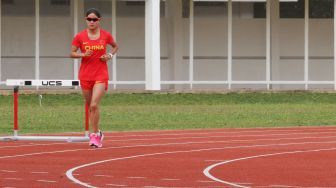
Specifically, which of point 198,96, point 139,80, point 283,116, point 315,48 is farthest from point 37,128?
point 315,48

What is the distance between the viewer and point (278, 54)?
41.2m

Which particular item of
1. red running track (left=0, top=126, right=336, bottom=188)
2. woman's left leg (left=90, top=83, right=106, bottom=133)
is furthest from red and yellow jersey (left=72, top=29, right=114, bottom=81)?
red running track (left=0, top=126, right=336, bottom=188)

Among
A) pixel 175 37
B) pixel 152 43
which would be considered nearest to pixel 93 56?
pixel 152 43

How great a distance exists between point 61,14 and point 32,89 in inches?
112

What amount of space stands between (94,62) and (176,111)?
Answer: 1350 cm

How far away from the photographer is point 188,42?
40469 millimetres

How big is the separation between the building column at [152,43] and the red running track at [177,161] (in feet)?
55.3

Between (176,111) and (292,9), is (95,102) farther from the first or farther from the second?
(292,9)

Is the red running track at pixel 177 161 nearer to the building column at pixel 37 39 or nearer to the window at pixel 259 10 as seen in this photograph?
the building column at pixel 37 39

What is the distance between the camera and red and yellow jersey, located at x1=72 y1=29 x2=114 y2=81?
1723 centimetres

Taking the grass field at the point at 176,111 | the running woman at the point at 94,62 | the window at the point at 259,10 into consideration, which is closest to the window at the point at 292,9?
the window at the point at 259,10

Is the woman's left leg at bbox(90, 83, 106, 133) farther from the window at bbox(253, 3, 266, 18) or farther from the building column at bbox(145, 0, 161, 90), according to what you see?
the window at bbox(253, 3, 266, 18)

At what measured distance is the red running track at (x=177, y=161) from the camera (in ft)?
40.0

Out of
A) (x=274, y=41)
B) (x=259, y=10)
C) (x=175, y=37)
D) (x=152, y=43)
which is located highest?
(x=259, y=10)
